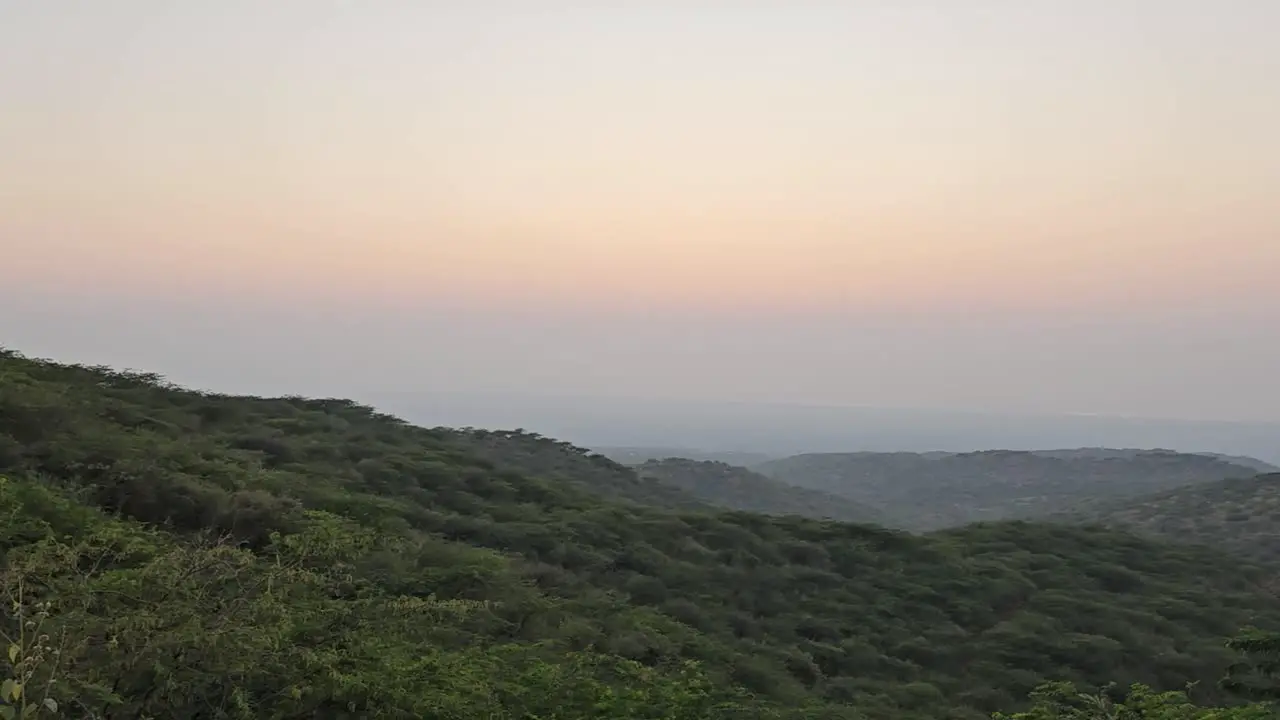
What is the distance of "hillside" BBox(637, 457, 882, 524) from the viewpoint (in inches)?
2609

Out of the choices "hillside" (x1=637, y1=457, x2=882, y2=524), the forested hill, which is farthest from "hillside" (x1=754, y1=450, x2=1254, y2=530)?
the forested hill

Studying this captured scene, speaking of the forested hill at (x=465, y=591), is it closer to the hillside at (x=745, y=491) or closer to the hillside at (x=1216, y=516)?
the hillside at (x=1216, y=516)

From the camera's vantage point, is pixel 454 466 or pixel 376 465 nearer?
pixel 376 465

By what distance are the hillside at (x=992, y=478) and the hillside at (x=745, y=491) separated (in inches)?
248

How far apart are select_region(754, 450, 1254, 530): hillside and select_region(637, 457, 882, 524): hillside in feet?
20.7

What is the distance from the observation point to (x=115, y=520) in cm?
1062

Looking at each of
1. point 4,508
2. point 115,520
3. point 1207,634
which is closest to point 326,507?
point 115,520

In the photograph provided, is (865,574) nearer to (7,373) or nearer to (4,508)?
(4,508)

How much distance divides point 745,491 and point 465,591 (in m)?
62.8

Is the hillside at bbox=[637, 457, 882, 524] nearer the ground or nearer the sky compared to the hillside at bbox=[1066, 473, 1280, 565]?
nearer the ground

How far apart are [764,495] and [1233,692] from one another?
5931 cm

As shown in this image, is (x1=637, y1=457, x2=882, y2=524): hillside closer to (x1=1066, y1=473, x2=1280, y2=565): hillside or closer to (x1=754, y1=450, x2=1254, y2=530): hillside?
(x1=754, y1=450, x2=1254, y2=530): hillside

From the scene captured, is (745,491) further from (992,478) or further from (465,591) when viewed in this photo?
(465,591)

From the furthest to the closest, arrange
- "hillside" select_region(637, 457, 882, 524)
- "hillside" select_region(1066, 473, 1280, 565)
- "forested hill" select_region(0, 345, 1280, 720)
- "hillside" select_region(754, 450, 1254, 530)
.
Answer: "hillside" select_region(754, 450, 1254, 530)
"hillside" select_region(637, 457, 882, 524)
"hillside" select_region(1066, 473, 1280, 565)
"forested hill" select_region(0, 345, 1280, 720)
